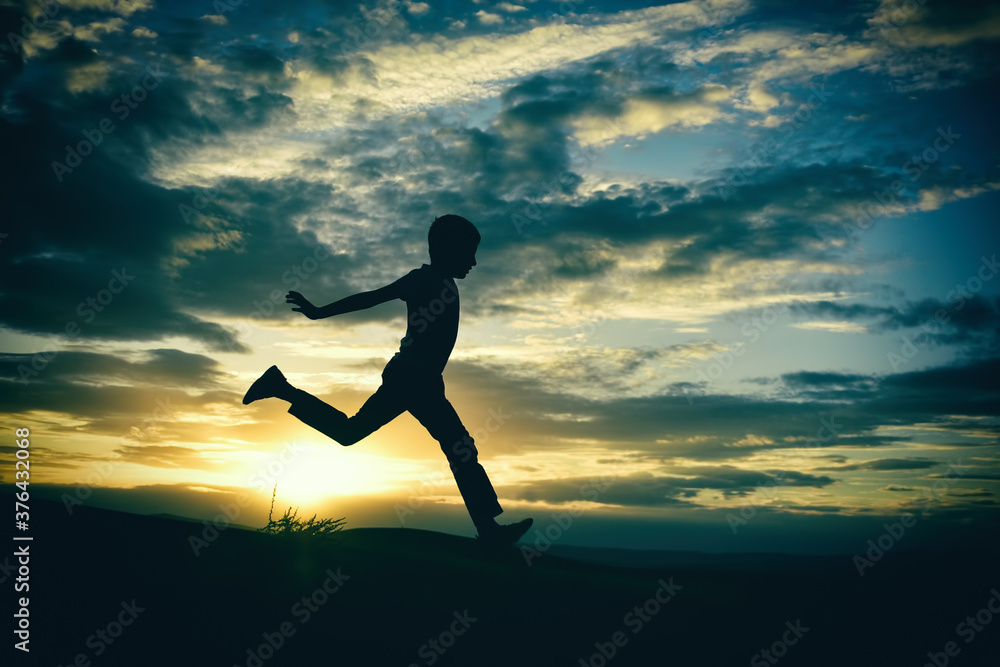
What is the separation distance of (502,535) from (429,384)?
5.99 ft

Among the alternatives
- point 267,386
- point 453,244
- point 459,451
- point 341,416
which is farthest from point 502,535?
point 453,244

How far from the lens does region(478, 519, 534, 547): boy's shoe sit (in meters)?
6.79

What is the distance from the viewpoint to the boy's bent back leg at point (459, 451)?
6617mm

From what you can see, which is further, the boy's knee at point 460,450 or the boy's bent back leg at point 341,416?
the boy's knee at point 460,450

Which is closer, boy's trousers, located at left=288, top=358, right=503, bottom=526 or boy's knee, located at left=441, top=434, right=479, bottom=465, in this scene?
boy's trousers, located at left=288, top=358, right=503, bottom=526

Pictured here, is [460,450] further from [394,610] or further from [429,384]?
[394,610]

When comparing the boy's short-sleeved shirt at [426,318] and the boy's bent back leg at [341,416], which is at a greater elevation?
the boy's short-sleeved shirt at [426,318]

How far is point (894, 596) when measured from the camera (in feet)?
19.4

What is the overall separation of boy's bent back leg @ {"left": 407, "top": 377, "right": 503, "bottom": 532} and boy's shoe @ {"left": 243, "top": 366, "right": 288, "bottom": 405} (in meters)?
1.32

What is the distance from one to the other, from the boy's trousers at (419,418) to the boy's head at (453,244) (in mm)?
1156

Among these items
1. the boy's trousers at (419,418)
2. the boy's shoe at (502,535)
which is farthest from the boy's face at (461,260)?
the boy's shoe at (502,535)

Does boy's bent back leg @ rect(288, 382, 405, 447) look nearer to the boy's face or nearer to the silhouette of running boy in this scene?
the silhouette of running boy

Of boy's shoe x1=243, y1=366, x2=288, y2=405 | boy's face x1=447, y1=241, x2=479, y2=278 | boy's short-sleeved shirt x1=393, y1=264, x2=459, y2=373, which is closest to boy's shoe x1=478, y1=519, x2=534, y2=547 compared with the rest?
boy's short-sleeved shirt x1=393, y1=264, x2=459, y2=373

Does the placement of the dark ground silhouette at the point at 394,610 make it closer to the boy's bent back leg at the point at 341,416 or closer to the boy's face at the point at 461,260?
the boy's bent back leg at the point at 341,416
